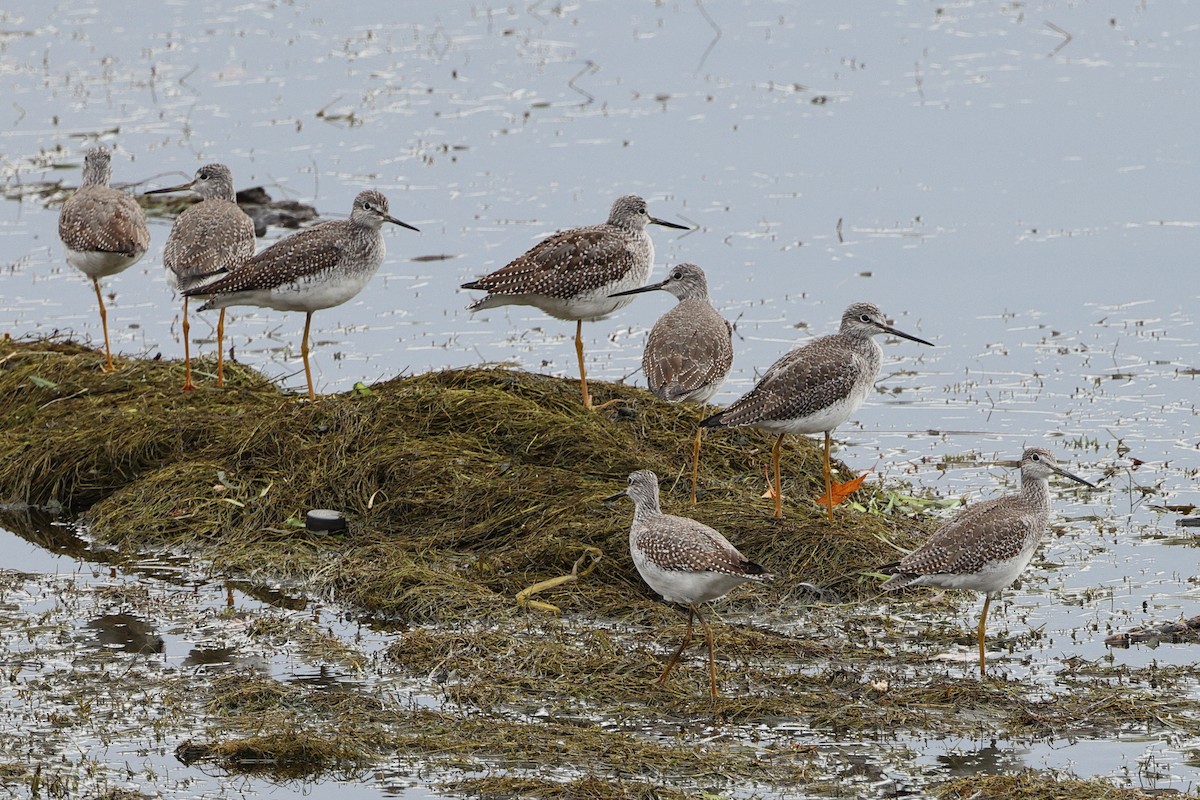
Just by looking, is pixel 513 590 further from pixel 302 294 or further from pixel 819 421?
pixel 302 294

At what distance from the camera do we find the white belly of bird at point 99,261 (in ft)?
53.4

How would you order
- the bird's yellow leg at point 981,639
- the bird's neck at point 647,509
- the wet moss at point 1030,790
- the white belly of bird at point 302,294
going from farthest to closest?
1. the white belly of bird at point 302,294
2. the bird's neck at point 647,509
3. the bird's yellow leg at point 981,639
4. the wet moss at point 1030,790

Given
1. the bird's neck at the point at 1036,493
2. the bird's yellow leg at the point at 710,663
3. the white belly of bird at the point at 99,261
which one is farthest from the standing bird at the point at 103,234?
the bird's neck at the point at 1036,493

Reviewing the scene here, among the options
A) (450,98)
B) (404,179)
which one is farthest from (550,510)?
(450,98)

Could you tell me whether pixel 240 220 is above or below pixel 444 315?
above

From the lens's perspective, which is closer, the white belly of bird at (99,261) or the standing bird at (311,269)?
the standing bird at (311,269)

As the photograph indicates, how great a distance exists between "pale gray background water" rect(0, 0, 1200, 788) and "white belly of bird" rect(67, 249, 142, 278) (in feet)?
6.33

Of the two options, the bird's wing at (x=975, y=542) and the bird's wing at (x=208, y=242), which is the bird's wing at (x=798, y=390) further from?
the bird's wing at (x=208, y=242)

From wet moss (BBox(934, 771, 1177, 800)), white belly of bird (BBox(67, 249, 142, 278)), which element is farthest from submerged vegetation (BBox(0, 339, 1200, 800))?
white belly of bird (BBox(67, 249, 142, 278))

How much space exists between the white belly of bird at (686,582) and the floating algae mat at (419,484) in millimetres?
1181

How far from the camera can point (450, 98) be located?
28.4 metres

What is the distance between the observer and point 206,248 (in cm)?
1562

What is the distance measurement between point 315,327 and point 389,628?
842 cm

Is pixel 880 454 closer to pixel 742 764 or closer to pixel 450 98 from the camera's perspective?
pixel 742 764
